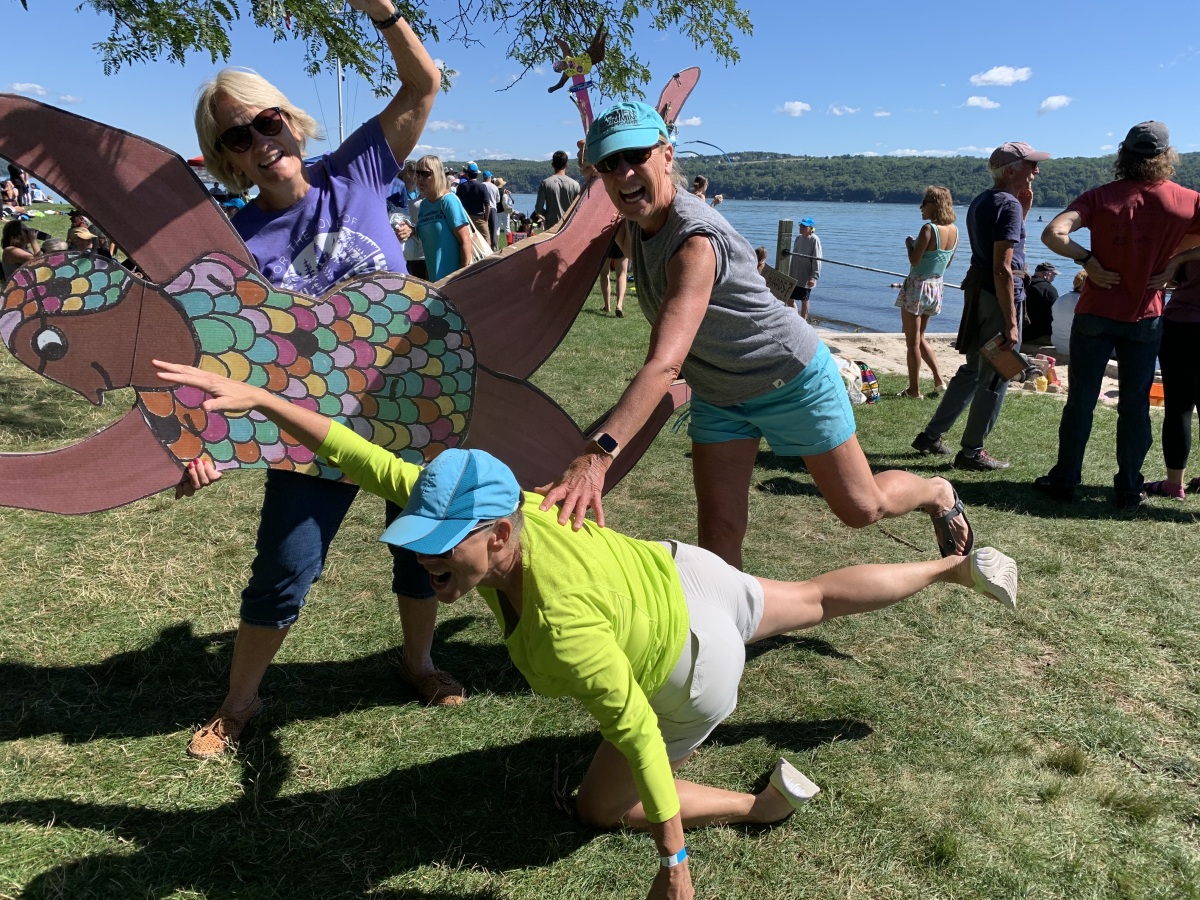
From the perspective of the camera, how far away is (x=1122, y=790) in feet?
8.16

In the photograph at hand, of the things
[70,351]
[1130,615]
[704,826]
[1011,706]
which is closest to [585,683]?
[704,826]

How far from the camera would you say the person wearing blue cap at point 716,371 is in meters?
2.10

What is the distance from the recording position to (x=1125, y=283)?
458cm

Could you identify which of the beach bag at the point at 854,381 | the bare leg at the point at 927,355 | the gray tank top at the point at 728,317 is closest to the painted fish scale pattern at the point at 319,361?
the gray tank top at the point at 728,317

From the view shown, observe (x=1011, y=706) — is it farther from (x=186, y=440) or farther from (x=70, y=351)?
(x=70, y=351)

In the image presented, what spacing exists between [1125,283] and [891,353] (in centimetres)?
552

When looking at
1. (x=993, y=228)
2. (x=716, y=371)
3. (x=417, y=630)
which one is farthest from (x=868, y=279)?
(x=417, y=630)

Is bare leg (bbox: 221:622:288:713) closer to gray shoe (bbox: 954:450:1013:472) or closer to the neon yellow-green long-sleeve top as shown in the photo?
the neon yellow-green long-sleeve top

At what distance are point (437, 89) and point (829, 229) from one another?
166 ft

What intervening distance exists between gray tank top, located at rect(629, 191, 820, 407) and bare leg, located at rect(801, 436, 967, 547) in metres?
0.35

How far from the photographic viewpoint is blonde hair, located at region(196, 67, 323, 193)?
2.29 metres

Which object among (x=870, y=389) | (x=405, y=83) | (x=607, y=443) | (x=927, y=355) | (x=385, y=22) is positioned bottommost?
(x=870, y=389)

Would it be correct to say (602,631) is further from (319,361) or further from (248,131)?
(248,131)

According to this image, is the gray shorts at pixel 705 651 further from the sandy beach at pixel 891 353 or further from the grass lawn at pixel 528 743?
the sandy beach at pixel 891 353
